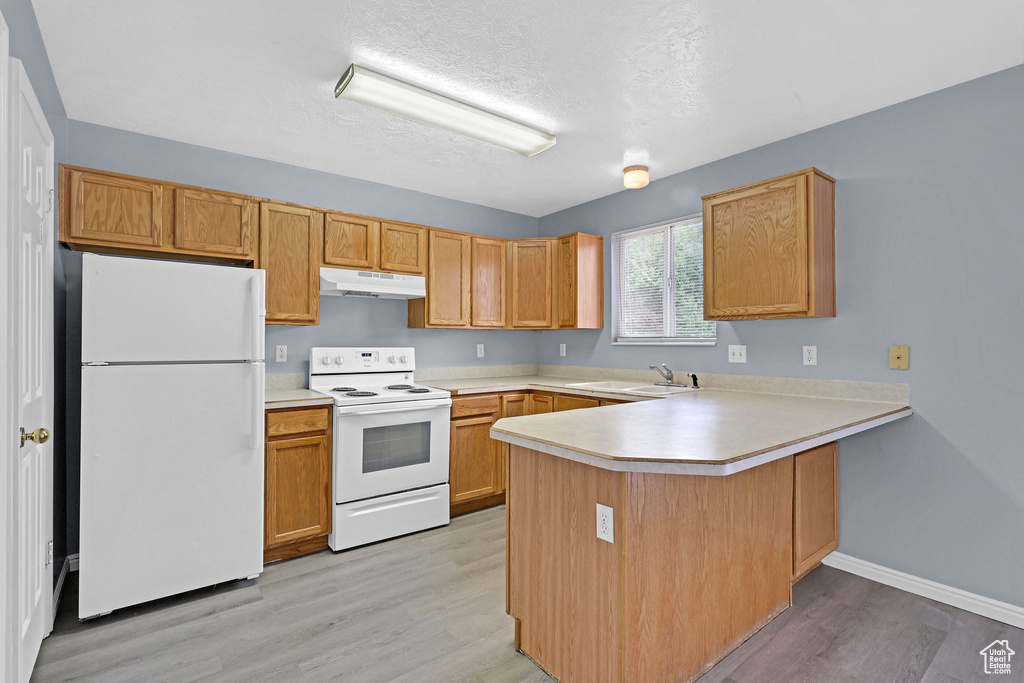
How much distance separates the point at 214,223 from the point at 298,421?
126 cm

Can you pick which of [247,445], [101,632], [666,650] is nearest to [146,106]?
[247,445]

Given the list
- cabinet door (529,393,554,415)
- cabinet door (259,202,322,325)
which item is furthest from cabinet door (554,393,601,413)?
cabinet door (259,202,322,325)

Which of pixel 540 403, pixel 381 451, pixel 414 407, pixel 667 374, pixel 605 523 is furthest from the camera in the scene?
pixel 540 403

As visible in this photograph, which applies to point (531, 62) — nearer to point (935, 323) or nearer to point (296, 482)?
point (935, 323)

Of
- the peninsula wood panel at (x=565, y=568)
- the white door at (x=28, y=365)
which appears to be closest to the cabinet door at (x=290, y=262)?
the white door at (x=28, y=365)

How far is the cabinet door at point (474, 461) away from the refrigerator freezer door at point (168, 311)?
1.52 m

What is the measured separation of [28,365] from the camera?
→ 179 cm

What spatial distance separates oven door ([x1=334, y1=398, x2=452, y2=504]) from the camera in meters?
2.97

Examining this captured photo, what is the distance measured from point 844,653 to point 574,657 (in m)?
1.16

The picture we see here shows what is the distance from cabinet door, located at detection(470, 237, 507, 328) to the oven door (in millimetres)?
1005

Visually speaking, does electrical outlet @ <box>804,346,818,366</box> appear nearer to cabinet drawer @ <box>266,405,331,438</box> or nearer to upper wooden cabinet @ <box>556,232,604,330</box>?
upper wooden cabinet @ <box>556,232,604,330</box>

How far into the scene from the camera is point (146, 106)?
263cm

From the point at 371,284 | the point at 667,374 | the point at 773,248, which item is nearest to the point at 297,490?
the point at 371,284

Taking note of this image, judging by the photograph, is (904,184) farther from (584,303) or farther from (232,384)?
(232,384)
